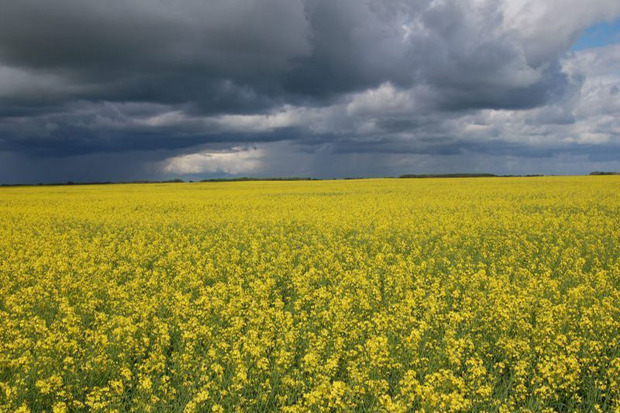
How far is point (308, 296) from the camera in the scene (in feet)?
25.8

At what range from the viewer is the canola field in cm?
475

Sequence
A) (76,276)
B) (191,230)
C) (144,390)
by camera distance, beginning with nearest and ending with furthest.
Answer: (144,390), (76,276), (191,230)

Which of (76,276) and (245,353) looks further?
(76,276)

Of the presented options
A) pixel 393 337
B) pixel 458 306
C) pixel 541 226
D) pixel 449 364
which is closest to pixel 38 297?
pixel 393 337

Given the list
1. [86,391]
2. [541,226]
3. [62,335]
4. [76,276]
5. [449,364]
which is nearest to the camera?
[86,391]

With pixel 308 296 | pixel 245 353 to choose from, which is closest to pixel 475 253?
pixel 308 296

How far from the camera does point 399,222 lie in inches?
700

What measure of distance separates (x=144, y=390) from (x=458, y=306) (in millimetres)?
5727

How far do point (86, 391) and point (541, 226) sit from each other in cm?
1651

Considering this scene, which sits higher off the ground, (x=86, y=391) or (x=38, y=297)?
(x=38, y=297)

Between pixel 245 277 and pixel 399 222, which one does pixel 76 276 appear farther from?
pixel 399 222

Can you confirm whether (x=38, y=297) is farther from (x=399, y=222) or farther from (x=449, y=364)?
(x=399, y=222)

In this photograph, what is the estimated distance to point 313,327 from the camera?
21.8 feet

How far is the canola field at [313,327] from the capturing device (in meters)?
4.75
